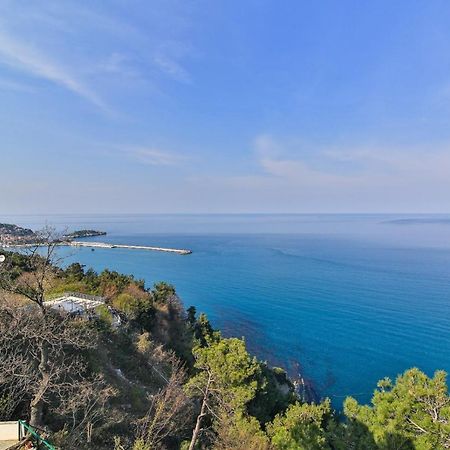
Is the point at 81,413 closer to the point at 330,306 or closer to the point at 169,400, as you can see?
the point at 169,400

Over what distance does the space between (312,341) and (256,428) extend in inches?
1061

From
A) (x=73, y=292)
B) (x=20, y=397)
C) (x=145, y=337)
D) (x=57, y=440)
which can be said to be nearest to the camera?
(x=57, y=440)

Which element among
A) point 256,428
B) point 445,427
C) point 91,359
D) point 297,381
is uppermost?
point 445,427

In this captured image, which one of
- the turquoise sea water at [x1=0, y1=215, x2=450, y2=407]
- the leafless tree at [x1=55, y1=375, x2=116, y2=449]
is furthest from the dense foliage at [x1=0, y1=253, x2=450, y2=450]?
the turquoise sea water at [x1=0, y1=215, x2=450, y2=407]

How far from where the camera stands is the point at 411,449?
825 centimetres

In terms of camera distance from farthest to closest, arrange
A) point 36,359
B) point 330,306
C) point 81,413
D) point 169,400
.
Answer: point 330,306 → point 169,400 → point 36,359 → point 81,413

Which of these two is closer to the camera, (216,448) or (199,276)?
(216,448)

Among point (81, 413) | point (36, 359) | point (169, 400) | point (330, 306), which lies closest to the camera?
point (81, 413)

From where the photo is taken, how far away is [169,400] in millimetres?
15609

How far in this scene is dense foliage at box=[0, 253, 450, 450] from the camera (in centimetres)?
877

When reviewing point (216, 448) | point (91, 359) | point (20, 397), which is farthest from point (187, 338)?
point (20, 397)

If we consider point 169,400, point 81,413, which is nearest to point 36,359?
point 81,413

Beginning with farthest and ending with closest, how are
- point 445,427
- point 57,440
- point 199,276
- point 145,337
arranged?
point 199,276, point 145,337, point 57,440, point 445,427

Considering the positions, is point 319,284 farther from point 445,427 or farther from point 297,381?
point 445,427
